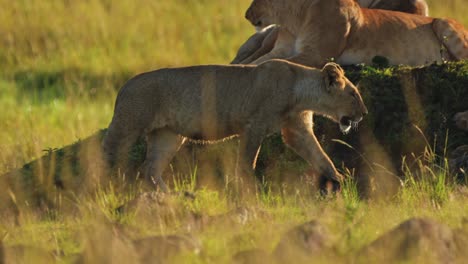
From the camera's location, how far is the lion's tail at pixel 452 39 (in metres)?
10.8

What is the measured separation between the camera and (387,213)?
22.6ft

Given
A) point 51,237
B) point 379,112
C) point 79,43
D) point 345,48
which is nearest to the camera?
point 51,237

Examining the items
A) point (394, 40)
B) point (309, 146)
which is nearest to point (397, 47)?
point (394, 40)

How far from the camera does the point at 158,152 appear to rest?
8.80 meters

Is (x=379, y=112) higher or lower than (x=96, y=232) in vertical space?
lower

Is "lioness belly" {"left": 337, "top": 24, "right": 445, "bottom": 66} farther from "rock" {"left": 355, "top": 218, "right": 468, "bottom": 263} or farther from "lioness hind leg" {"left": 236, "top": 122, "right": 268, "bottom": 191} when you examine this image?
"rock" {"left": 355, "top": 218, "right": 468, "bottom": 263}

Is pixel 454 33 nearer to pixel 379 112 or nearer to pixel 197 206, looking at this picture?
pixel 379 112

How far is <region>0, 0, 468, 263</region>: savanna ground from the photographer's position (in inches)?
241

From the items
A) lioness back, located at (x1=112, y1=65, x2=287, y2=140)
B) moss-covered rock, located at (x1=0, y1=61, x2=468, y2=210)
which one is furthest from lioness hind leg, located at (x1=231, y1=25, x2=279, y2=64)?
lioness back, located at (x1=112, y1=65, x2=287, y2=140)

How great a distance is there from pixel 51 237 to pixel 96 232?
1.05 m

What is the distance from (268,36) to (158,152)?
304 cm

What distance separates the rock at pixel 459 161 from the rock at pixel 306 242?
295 cm

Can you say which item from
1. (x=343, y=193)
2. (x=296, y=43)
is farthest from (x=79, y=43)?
(x=343, y=193)

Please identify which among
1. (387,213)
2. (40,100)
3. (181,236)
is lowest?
(40,100)
